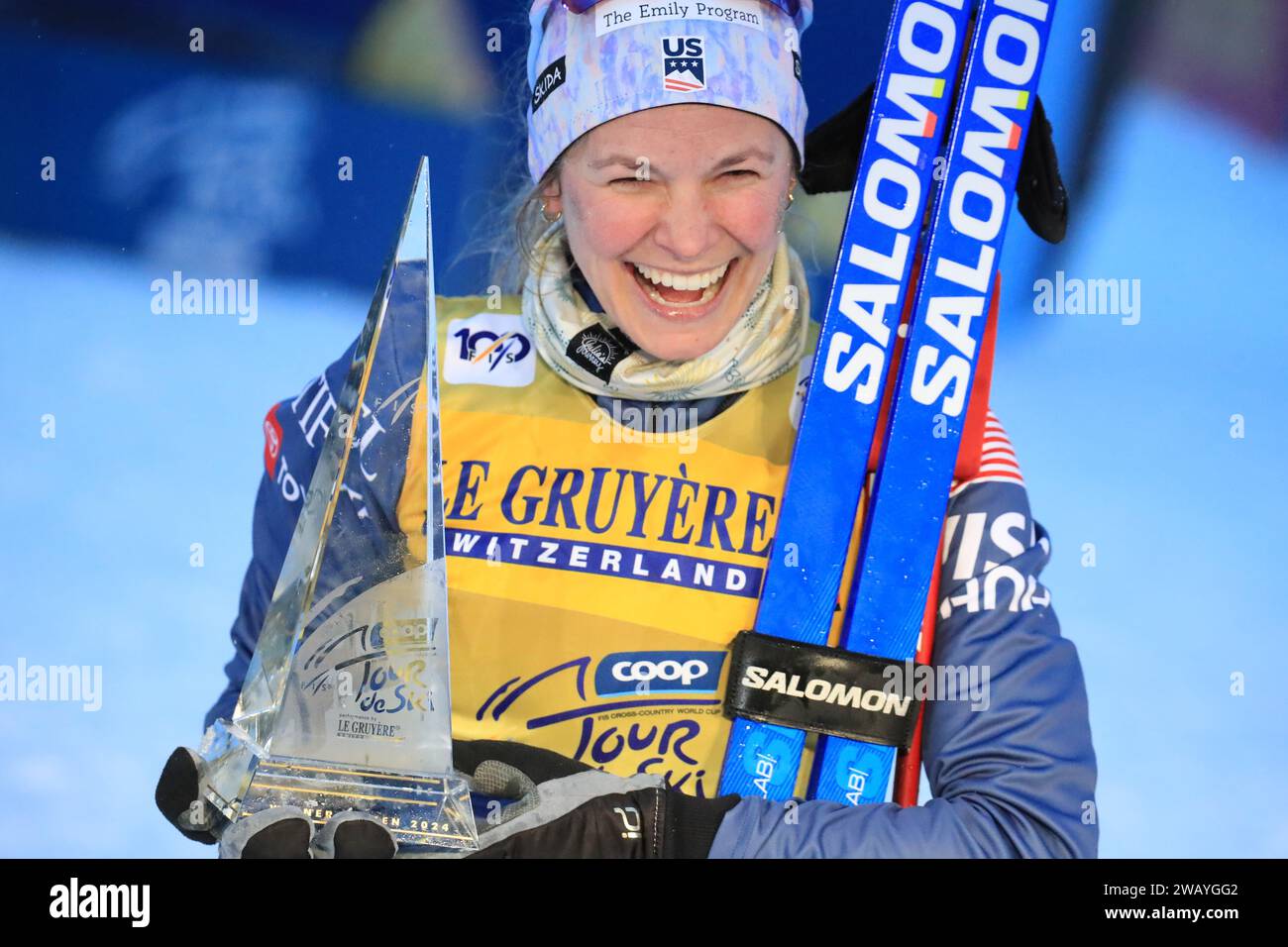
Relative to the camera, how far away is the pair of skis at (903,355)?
2.30 m

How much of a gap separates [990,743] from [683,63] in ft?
3.49

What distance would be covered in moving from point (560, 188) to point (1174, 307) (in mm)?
1378

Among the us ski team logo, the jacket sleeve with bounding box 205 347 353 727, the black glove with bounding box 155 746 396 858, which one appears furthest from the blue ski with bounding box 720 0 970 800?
the jacket sleeve with bounding box 205 347 353 727

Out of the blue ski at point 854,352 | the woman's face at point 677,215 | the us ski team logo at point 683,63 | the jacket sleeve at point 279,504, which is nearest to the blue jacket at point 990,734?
the blue ski at point 854,352

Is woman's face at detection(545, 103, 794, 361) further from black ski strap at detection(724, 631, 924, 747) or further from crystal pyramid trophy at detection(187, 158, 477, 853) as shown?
black ski strap at detection(724, 631, 924, 747)

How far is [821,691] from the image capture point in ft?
7.57

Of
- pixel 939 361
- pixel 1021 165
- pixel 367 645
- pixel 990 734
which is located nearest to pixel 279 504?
pixel 367 645

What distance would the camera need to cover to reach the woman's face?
229 centimetres

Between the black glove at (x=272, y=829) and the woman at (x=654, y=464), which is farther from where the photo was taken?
the woman at (x=654, y=464)

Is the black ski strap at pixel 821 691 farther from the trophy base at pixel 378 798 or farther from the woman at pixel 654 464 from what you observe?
the trophy base at pixel 378 798

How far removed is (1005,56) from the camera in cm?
245

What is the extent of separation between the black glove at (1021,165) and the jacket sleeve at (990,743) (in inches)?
19.1

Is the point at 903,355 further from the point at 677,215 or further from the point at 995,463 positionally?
the point at 677,215

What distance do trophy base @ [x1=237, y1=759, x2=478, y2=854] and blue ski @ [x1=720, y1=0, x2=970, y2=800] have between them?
1.46ft
